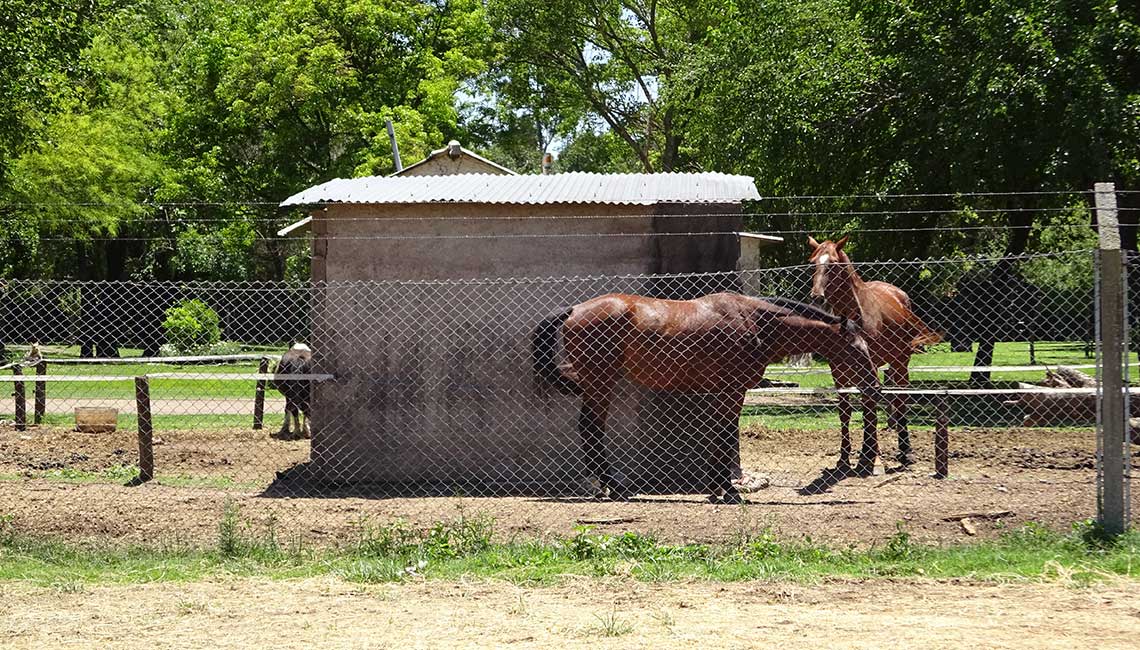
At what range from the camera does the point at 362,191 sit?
11172 millimetres

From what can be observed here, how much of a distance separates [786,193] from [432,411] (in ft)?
41.1

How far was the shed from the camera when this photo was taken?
1079cm

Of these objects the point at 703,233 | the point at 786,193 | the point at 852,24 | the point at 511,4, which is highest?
the point at 511,4

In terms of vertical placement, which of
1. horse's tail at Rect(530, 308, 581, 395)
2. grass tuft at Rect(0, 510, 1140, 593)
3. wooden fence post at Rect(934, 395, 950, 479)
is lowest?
grass tuft at Rect(0, 510, 1140, 593)

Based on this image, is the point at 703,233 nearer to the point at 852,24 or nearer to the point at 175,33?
the point at 852,24

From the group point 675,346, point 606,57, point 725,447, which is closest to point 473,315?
point 675,346

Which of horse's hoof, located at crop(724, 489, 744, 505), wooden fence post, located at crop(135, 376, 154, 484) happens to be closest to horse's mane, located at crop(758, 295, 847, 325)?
horse's hoof, located at crop(724, 489, 744, 505)

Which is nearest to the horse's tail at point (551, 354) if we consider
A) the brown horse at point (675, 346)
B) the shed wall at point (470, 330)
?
the brown horse at point (675, 346)

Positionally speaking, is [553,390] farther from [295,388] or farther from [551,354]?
[295,388]

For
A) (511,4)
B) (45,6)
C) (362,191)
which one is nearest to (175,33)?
(511,4)

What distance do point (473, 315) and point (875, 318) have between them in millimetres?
4291

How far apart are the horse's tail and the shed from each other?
0.47 m

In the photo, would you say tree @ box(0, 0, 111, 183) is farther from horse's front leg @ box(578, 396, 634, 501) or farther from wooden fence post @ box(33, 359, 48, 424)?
horse's front leg @ box(578, 396, 634, 501)

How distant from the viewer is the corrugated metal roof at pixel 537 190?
35.1 ft
